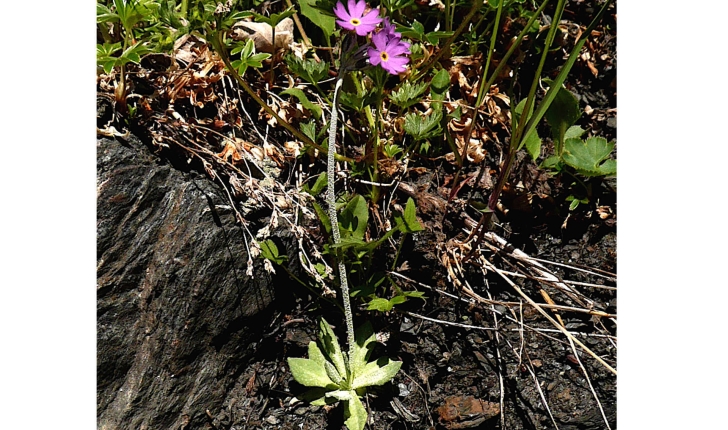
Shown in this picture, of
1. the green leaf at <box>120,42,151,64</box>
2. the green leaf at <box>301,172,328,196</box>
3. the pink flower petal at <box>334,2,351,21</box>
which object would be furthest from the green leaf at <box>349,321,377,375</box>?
the green leaf at <box>120,42,151,64</box>

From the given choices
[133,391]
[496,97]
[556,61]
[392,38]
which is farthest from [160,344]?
[556,61]

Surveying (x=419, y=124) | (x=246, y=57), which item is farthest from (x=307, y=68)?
(x=419, y=124)

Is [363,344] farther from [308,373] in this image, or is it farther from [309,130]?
[309,130]

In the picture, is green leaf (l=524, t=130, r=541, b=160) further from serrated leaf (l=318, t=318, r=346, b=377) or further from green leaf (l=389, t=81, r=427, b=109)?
serrated leaf (l=318, t=318, r=346, b=377)

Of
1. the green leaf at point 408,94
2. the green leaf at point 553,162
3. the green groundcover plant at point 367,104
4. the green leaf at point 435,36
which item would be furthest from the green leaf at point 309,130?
the green leaf at point 553,162

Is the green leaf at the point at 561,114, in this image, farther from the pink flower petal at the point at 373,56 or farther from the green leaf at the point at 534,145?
the pink flower petal at the point at 373,56

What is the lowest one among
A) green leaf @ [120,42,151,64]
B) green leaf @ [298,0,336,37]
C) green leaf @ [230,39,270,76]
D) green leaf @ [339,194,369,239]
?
green leaf @ [339,194,369,239]
